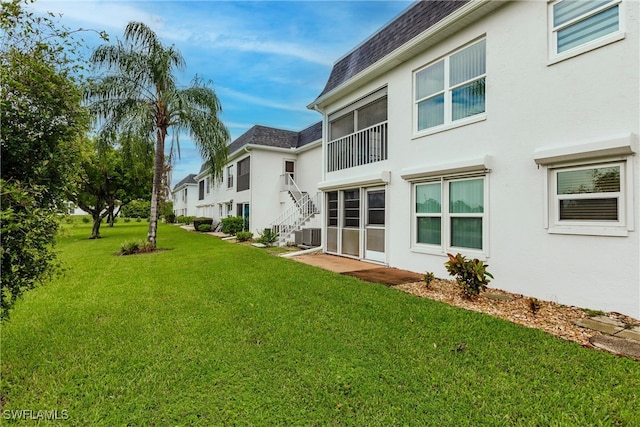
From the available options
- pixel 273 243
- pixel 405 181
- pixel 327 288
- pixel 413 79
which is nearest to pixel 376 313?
pixel 327 288

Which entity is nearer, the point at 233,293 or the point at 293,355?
the point at 293,355

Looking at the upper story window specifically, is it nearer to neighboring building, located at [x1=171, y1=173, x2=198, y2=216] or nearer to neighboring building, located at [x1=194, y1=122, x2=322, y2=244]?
neighboring building, located at [x1=194, y1=122, x2=322, y2=244]

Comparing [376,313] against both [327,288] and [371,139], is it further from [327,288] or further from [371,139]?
[371,139]

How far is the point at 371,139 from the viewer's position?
10477 mm

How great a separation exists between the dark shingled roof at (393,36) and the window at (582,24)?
2076 mm

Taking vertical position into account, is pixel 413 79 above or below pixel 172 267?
above

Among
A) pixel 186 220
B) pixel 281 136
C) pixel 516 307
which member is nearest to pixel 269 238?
pixel 281 136

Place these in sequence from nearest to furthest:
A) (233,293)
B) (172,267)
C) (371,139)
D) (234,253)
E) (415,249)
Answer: (233,293) < (415,249) < (172,267) < (371,139) < (234,253)

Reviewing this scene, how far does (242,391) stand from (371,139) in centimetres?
900

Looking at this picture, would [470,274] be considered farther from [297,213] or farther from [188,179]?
[188,179]

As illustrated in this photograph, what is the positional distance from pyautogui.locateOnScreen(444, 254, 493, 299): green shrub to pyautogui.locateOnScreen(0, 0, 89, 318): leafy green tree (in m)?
6.24

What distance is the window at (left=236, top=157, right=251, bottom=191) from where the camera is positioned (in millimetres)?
20803

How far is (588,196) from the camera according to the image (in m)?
5.19

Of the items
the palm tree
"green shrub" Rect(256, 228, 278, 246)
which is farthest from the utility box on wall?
the palm tree
